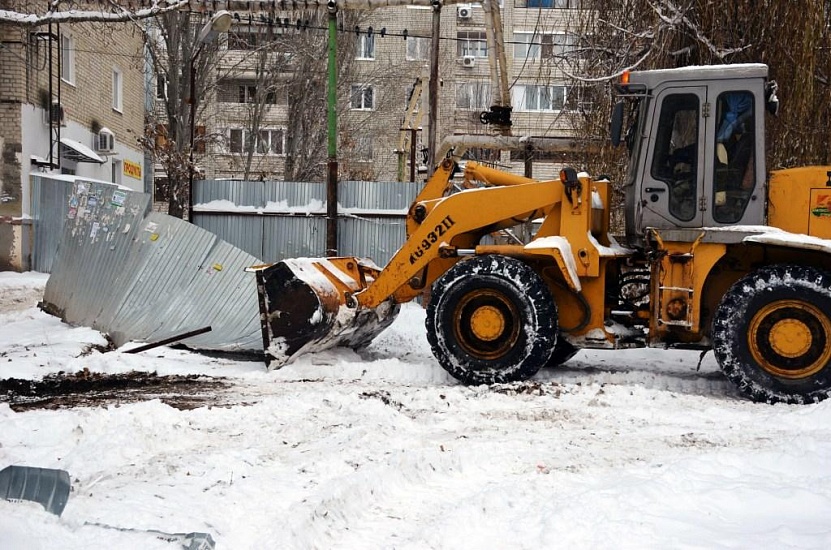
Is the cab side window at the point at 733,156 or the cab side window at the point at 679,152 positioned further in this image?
the cab side window at the point at 679,152

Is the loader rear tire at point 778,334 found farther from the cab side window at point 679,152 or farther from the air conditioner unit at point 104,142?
the air conditioner unit at point 104,142

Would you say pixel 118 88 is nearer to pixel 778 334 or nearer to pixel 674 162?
pixel 674 162

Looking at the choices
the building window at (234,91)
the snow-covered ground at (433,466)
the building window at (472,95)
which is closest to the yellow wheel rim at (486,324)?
the snow-covered ground at (433,466)

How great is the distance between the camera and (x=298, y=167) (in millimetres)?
29953

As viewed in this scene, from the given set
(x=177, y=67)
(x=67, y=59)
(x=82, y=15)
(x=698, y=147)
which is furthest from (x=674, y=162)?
(x=177, y=67)

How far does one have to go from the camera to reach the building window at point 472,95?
38.4 meters

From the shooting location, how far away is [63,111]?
19859 millimetres

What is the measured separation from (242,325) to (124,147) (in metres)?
17.2

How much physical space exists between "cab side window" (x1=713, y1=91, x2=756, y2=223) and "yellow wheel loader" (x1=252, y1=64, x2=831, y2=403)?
11 millimetres

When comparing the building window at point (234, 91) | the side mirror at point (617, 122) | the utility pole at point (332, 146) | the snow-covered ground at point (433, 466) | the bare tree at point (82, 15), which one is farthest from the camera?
A: the building window at point (234, 91)

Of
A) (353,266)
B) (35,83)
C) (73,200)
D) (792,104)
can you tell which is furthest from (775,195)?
(35,83)

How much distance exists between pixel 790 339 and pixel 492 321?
2470 millimetres

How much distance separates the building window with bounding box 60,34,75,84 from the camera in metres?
20.2

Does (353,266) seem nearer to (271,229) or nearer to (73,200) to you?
(73,200)
